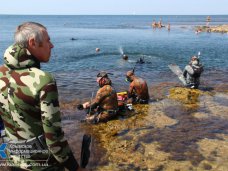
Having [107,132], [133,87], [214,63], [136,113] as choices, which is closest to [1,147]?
[107,132]

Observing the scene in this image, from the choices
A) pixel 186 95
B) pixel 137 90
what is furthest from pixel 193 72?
pixel 137 90

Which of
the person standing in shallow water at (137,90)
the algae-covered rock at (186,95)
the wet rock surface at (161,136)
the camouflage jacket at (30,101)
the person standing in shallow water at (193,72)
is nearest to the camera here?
the camouflage jacket at (30,101)

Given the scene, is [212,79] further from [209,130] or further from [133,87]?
[209,130]

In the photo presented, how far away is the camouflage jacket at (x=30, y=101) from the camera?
3.08 m

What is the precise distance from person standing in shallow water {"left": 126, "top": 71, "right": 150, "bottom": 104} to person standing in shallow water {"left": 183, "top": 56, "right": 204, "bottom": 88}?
15.2 ft

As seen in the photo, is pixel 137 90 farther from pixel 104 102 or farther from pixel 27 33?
pixel 27 33

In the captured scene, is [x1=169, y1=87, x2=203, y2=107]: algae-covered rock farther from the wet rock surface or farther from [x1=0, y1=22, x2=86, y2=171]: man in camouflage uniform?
[x1=0, y1=22, x2=86, y2=171]: man in camouflage uniform

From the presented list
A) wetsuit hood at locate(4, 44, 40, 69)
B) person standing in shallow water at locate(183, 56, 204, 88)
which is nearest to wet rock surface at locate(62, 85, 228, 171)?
person standing in shallow water at locate(183, 56, 204, 88)

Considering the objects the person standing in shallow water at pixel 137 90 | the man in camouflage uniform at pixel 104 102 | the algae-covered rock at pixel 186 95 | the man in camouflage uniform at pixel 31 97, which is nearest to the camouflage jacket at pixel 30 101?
the man in camouflage uniform at pixel 31 97

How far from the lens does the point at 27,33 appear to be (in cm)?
317

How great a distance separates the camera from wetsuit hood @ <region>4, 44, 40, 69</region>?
10.3 ft

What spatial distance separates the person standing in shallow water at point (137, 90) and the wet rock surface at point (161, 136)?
546mm

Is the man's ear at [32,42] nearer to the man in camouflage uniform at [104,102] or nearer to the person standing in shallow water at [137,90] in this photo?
the man in camouflage uniform at [104,102]

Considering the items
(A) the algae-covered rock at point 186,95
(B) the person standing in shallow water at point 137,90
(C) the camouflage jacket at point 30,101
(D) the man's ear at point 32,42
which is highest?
(D) the man's ear at point 32,42
